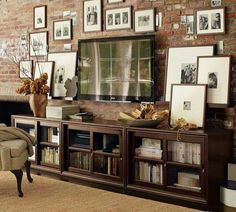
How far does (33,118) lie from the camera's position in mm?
5645

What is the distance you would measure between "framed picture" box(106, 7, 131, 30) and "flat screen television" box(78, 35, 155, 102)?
17 cm

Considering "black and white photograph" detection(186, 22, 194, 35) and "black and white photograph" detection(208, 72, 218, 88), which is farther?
"black and white photograph" detection(186, 22, 194, 35)

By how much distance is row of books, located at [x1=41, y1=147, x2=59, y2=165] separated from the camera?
547 cm

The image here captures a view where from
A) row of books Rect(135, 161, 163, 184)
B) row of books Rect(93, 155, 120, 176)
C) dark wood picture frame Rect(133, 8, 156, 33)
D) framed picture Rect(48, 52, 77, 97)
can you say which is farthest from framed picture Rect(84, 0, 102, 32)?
row of books Rect(135, 161, 163, 184)

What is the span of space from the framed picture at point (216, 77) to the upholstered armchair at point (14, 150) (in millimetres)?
1934

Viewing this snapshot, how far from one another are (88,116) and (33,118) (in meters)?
0.80

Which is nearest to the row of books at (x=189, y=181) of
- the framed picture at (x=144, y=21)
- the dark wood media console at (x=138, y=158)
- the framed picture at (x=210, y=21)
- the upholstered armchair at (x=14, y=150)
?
the dark wood media console at (x=138, y=158)

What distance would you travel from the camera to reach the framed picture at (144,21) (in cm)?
496

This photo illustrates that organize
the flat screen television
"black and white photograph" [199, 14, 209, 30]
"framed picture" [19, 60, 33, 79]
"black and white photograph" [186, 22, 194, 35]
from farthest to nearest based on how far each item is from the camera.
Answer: "framed picture" [19, 60, 33, 79] → the flat screen television → "black and white photograph" [186, 22, 194, 35] → "black and white photograph" [199, 14, 209, 30]

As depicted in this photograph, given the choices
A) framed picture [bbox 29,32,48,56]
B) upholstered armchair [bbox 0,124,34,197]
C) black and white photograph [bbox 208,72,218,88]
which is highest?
framed picture [bbox 29,32,48,56]

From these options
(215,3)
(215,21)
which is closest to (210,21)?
(215,21)

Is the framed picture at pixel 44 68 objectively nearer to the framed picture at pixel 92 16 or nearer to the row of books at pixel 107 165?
the framed picture at pixel 92 16

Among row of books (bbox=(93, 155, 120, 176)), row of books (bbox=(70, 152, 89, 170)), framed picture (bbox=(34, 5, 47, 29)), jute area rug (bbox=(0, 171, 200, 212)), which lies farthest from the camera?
framed picture (bbox=(34, 5, 47, 29))

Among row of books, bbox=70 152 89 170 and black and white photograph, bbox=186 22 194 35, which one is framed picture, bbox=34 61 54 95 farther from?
black and white photograph, bbox=186 22 194 35
